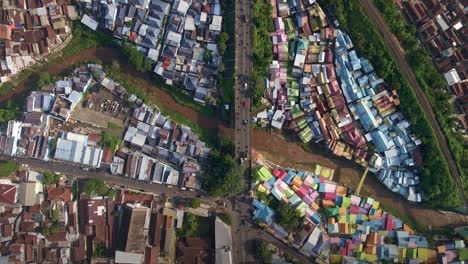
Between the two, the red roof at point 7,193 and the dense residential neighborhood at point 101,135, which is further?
the dense residential neighborhood at point 101,135

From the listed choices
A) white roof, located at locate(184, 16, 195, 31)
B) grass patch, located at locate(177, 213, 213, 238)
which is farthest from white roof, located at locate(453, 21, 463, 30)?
grass patch, located at locate(177, 213, 213, 238)

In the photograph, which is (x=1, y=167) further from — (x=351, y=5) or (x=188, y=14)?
(x=351, y=5)

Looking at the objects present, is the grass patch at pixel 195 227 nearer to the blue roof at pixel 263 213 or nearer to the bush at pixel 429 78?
the blue roof at pixel 263 213

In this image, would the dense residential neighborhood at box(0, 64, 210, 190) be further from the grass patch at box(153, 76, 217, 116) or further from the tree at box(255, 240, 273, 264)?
the tree at box(255, 240, 273, 264)

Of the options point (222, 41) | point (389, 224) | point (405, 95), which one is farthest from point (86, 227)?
point (405, 95)

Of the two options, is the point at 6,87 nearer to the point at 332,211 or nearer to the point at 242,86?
the point at 242,86

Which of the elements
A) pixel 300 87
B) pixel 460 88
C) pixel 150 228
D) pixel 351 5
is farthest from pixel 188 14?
pixel 460 88

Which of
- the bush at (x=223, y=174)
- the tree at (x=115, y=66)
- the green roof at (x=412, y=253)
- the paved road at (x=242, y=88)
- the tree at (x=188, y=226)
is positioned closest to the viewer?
the bush at (x=223, y=174)

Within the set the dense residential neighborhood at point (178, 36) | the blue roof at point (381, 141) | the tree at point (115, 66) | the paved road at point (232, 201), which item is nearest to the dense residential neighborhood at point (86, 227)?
the paved road at point (232, 201)
